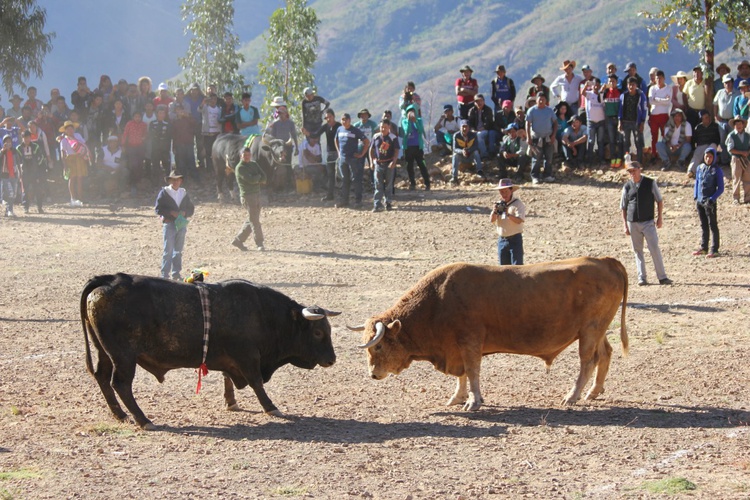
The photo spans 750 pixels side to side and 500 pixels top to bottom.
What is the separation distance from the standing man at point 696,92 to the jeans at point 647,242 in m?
8.15

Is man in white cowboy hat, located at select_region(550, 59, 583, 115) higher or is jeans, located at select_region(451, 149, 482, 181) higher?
man in white cowboy hat, located at select_region(550, 59, 583, 115)

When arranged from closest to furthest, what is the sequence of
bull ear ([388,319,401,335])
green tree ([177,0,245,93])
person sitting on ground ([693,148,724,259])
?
bull ear ([388,319,401,335]) → person sitting on ground ([693,148,724,259]) → green tree ([177,0,245,93])

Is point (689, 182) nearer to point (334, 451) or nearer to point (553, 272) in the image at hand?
point (553, 272)

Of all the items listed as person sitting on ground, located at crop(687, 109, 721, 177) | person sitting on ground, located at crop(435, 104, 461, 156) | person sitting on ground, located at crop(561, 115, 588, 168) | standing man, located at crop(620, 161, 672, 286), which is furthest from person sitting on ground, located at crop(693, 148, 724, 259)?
person sitting on ground, located at crop(435, 104, 461, 156)

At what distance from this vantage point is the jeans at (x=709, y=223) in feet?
59.7

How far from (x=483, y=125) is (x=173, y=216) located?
414 inches

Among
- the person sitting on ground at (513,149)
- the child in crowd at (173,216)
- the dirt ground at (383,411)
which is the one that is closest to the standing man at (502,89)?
the person sitting on ground at (513,149)

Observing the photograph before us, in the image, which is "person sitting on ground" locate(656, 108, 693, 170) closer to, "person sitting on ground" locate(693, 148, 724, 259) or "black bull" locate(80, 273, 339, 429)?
"person sitting on ground" locate(693, 148, 724, 259)

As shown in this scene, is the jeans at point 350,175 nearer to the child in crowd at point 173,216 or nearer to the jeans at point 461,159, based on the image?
the jeans at point 461,159

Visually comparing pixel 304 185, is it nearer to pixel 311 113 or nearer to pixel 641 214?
pixel 311 113

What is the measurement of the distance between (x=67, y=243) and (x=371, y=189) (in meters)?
7.56

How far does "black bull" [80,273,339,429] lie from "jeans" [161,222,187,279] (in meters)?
6.56

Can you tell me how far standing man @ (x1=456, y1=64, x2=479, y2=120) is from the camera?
2558 cm

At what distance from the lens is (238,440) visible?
9617mm
